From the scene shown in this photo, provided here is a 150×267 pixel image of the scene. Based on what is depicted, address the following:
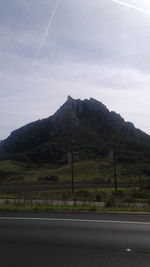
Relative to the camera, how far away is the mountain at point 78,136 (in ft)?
382

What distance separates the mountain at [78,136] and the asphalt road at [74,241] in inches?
3687

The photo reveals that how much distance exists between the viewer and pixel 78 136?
124500mm

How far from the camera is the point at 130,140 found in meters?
130

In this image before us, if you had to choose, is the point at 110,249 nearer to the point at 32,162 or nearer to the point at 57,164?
the point at 57,164

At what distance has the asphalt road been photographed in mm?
8539

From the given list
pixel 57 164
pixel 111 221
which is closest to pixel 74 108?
pixel 57 164

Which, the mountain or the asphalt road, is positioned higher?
the mountain

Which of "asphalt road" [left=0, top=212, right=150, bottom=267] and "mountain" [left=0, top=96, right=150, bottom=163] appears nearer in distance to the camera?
"asphalt road" [left=0, top=212, right=150, bottom=267]

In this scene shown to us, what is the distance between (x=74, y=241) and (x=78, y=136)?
114 m

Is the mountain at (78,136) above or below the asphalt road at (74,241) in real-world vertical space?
above

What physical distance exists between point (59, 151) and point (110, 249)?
107m

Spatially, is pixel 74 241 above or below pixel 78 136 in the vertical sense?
below

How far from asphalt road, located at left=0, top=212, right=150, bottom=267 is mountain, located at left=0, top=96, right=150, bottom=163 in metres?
93.7

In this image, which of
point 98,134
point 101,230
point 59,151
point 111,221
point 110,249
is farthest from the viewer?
point 98,134
